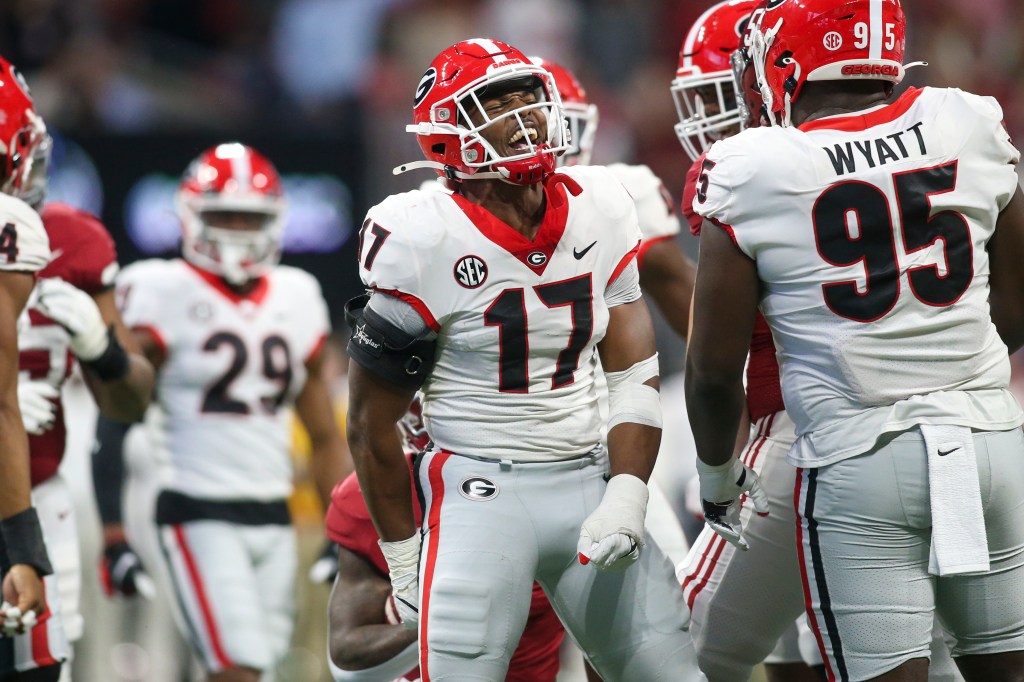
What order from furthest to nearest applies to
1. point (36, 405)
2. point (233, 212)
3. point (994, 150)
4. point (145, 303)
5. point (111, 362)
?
point (233, 212) < point (145, 303) < point (111, 362) < point (36, 405) < point (994, 150)

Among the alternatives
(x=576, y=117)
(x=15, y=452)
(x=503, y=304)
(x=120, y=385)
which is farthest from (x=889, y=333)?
(x=120, y=385)

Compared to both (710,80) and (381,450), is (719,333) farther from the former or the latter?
(710,80)

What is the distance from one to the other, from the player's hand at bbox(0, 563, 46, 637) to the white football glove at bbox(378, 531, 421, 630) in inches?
32.2

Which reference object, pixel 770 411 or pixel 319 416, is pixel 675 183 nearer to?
pixel 319 416

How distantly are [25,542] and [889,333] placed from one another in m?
2.00

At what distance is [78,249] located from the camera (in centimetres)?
423

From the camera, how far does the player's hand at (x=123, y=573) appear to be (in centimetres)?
505

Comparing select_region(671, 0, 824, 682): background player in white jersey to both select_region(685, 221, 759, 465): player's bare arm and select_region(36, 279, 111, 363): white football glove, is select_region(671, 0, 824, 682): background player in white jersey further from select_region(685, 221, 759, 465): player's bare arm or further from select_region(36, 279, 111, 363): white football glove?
select_region(36, 279, 111, 363): white football glove

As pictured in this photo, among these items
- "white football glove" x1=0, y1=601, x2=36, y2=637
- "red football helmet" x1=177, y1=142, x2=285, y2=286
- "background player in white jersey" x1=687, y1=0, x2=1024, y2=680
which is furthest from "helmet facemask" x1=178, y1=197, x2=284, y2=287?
"background player in white jersey" x1=687, y1=0, x2=1024, y2=680

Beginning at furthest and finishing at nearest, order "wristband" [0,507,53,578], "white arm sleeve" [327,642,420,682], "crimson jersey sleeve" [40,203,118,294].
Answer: "crimson jersey sleeve" [40,203,118,294] → "white arm sleeve" [327,642,420,682] → "wristband" [0,507,53,578]

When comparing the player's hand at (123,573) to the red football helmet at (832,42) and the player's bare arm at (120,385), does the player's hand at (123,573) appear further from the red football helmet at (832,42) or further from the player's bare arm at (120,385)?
the red football helmet at (832,42)

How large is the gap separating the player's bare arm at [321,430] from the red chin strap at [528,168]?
2.61 metres

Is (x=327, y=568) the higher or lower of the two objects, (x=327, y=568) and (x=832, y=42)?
the lower

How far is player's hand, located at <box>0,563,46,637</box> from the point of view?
320 centimetres
